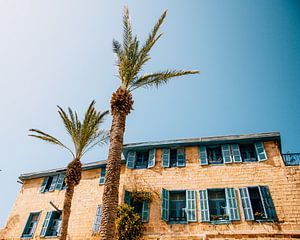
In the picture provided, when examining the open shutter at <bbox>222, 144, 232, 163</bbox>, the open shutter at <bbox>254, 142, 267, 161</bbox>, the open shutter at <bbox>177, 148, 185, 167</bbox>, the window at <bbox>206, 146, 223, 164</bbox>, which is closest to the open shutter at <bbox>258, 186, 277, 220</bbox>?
the open shutter at <bbox>254, 142, 267, 161</bbox>

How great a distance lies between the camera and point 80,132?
554 inches

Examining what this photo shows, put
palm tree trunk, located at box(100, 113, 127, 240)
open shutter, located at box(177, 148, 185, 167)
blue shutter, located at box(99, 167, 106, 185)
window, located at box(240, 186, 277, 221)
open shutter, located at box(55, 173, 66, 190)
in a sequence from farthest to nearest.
Answer: open shutter, located at box(55, 173, 66, 190) → blue shutter, located at box(99, 167, 106, 185) → open shutter, located at box(177, 148, 185, 167) → window, located at box(240, 186, 277, 221) → palm tree trunk, located at box(100, 113, 127, 240)

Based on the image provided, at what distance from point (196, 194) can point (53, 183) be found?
37.1ft

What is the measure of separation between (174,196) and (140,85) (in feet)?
22.6

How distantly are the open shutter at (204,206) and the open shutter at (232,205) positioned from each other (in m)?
1.08

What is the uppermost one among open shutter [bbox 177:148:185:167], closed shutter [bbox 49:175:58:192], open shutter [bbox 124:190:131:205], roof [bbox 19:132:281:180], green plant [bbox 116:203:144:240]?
roof [bbox 19:132:281:180]

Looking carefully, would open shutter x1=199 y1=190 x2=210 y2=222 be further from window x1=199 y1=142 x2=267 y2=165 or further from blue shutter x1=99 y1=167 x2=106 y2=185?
blue shutter x1=99 y1=167 x2=106 y2=185

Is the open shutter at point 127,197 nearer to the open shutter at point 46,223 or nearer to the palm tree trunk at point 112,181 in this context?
the palm tree trunk at point 112,181

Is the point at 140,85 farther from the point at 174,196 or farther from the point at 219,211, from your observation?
the point at 219,211

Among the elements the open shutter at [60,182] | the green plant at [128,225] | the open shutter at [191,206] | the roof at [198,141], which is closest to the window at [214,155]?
the roof at [198,141]

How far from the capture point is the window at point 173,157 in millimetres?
15154

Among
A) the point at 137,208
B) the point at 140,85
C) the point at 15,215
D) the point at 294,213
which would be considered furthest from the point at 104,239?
the point at 15,215

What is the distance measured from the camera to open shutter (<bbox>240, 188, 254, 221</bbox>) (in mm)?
12087

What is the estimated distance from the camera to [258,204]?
1284cm
